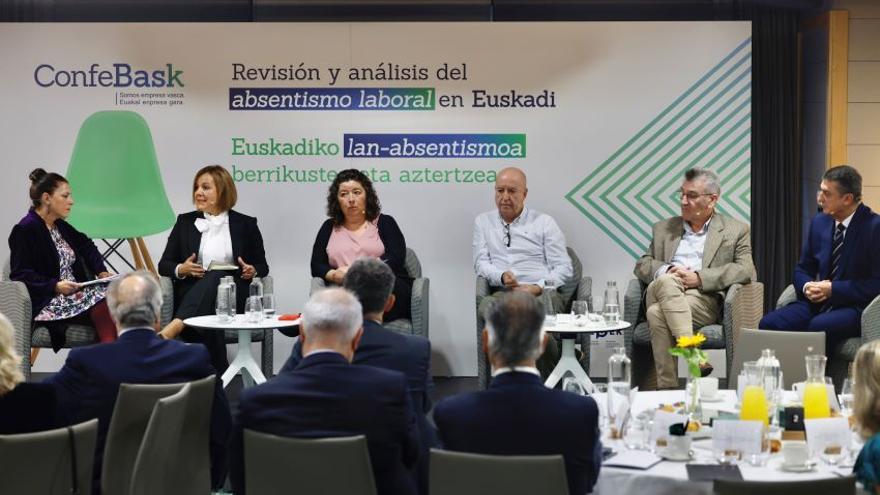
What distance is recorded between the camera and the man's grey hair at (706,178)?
7695mm

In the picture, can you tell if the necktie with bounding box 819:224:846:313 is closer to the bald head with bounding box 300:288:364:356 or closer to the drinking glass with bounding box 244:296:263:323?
the drinking glass with bounding box 244:296:263:323

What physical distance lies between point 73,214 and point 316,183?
1.65m

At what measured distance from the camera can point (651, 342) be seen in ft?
24.9

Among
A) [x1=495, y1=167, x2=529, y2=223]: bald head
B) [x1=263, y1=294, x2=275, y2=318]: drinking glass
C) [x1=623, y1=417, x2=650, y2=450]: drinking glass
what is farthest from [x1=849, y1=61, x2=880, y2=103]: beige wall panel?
[x1=623, y1=417, x2=650, y2=450]: drinking glass

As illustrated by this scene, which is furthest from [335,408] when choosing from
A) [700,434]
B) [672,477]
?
[700,434]

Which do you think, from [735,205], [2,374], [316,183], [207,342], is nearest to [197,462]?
[2,374]

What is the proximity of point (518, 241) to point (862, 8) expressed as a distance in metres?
2.97

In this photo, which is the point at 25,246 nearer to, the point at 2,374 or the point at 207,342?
the point at 207,342

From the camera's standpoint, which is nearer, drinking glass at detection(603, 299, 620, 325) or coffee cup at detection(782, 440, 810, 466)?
coffee cup at detection(782, 440, 810, 466)

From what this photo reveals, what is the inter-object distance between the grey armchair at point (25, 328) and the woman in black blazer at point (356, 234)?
4.83ft

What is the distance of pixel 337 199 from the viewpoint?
8.09 metres

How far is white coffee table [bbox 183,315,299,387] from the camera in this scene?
7113mm

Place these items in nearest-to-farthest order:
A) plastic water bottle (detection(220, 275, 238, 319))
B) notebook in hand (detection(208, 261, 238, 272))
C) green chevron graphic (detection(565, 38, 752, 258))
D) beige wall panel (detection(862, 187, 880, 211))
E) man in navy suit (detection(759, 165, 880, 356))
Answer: man in navy suit (detection(759, 165, 880, 356)) < plastic water bottle (detection(220, 275, 238, 319)) < notebook in hand (detection(208, 261, 238, 272)) < green chevron graphic (detection(565, 38, 752, 258)) < beige wall panel (detection(862, 187, 880, 211))

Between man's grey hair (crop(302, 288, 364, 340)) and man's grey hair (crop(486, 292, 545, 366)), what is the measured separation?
1.49 feet
